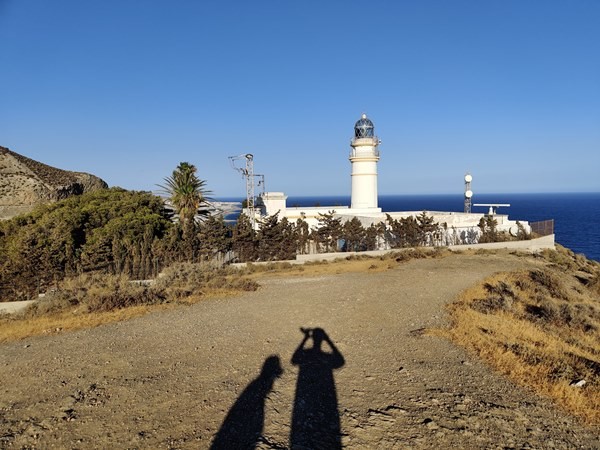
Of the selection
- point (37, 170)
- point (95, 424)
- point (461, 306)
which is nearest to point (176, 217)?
point (37, 170)

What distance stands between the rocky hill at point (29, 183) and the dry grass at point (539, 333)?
28.0 m

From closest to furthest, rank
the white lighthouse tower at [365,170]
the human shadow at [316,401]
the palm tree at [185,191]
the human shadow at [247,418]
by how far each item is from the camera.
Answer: the human shadow at [247,418]
the human shadow at [316,401]
the palm tree at [185,191]
the white lighthouse tower at [365,170]

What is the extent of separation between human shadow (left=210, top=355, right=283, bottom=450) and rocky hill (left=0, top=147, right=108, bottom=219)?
26.5m

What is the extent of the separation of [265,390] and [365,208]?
96.7 feet

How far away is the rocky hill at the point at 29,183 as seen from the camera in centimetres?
2708

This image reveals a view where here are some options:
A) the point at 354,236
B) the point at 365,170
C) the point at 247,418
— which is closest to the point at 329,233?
the point at 354,236

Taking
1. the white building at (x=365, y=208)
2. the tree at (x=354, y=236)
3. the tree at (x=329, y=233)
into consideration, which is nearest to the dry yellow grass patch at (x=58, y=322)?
the tree at (x=329, y=233)

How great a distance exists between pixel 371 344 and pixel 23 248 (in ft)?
52.5

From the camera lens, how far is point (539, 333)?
29.3ft

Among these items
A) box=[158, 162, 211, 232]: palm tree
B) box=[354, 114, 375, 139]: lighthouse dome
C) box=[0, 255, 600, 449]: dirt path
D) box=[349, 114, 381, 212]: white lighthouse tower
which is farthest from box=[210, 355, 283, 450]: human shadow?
box=[354, 114, 375, 139]: lighthouse dome

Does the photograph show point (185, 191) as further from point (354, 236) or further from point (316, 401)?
point (316, 401)

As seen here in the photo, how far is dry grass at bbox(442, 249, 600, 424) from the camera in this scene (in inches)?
239

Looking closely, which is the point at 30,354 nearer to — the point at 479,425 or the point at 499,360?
the point at 479,425

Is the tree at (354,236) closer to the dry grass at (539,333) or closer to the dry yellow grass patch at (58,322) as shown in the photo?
the dry grass at (539,333)
